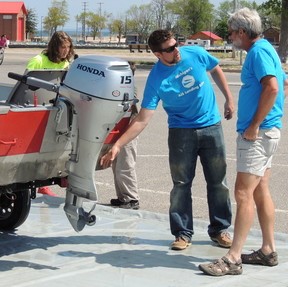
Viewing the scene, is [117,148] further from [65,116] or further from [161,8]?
[161,8]

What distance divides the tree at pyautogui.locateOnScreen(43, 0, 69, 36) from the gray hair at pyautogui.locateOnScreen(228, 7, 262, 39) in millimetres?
109966

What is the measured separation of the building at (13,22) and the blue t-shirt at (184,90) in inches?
3871

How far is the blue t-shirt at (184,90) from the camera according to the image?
6.52 meters

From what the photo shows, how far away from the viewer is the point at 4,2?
4569 inches

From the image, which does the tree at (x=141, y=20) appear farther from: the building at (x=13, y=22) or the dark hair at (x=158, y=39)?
the dark hair at (x=158, y=39)

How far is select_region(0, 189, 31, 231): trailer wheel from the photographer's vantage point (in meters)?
7.19

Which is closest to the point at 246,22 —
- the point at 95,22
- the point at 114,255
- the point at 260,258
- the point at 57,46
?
the point at 260,258

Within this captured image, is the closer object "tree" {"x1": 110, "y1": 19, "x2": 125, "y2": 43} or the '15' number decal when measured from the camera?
the '15' number decal

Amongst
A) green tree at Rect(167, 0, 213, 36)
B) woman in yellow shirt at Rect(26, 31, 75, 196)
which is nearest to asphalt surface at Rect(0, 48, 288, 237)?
woman in yellow shirt at Rect(26, 31, 75, 196)

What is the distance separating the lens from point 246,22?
5.98 meters

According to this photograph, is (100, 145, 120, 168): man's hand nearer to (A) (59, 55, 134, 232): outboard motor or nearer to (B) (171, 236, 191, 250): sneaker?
(A) (59, 55, 134, 232): outboard motor

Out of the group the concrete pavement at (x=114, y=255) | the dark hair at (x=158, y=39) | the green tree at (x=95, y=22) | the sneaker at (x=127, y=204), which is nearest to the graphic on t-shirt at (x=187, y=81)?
the dark hair at (x=158, y=39)

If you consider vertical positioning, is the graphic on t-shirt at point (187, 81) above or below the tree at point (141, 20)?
above

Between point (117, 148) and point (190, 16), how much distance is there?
100339 mm
